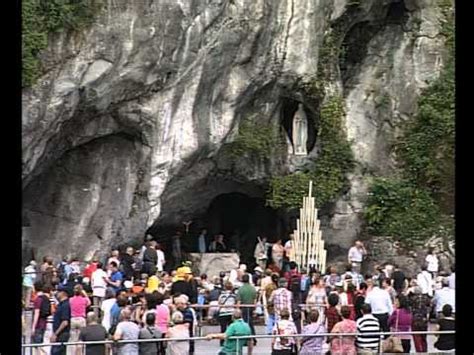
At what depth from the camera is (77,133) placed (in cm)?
2075

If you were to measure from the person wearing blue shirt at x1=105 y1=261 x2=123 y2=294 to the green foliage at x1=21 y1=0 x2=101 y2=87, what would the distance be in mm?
5088

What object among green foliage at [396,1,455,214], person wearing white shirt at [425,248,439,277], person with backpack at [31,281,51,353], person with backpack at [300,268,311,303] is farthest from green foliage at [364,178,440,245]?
person with backpack at [31,281,51,353]

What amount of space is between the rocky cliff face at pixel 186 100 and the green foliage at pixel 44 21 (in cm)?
23

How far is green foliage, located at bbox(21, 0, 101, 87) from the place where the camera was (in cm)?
1923

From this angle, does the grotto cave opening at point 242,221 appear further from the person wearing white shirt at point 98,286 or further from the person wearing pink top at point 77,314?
the person wearing pink top at point 77,314

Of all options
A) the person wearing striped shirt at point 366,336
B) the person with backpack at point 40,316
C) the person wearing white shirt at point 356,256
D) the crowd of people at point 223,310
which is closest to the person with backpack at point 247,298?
the crowd of people at point 223,310

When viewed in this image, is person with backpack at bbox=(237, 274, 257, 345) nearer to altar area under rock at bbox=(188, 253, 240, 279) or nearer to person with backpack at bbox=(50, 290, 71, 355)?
person with backpack at bbox=(50, 290, 71, 355)

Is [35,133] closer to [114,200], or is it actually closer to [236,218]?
[114,200]

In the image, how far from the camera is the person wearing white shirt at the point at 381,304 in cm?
1201

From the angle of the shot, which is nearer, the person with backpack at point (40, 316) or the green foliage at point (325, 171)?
the person with backpack at point (40, 316)

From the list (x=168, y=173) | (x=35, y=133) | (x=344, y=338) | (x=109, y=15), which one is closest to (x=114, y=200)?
(x=168, y=173)

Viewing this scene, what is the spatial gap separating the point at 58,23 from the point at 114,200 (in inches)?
177

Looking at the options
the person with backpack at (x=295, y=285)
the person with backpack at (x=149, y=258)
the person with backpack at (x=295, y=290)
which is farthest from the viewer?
the person with backpack at (x=149, y=258)
